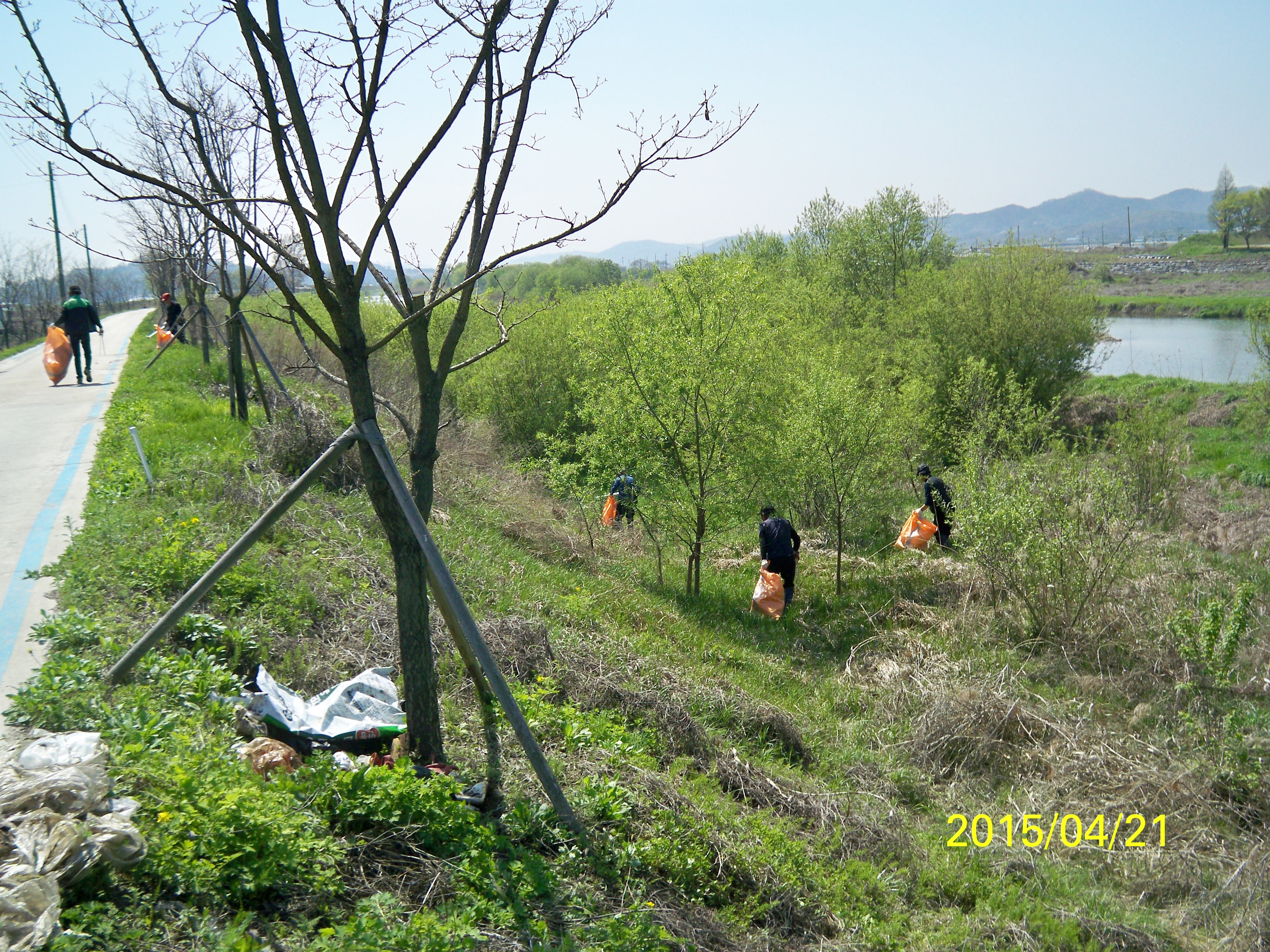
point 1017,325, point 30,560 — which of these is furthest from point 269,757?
point 1017,325

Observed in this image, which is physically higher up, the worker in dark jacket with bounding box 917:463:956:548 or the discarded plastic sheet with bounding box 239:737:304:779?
the discarded plastic sheet with bounding box 239:737:304:779

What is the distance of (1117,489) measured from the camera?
31.6 feet

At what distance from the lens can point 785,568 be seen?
12.1 m

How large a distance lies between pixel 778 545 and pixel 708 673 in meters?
3.14

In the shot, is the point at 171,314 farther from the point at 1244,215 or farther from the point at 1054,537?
the point at 1244,215

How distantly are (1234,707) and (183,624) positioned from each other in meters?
9.38

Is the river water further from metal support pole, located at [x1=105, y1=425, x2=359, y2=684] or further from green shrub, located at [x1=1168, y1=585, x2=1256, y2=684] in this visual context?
metal support pole, located at [x1=105, y1=425, x2=359, y2=684]

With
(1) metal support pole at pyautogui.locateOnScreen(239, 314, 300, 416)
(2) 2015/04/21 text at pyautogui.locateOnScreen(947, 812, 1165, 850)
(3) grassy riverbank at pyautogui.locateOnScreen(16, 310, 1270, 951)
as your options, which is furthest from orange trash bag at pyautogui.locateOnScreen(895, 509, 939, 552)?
(1) metal support pole at pyautogui.locateOnScreen(239, 314, 300, 416)

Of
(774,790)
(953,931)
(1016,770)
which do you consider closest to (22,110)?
(774,790)

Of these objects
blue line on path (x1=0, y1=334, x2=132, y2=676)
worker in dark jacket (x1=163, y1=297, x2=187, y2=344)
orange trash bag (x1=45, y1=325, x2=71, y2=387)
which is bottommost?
blue line on path (x1=0, y1=334, x2=132, y2=676)

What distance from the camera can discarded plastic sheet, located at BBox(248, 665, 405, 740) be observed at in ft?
15.8

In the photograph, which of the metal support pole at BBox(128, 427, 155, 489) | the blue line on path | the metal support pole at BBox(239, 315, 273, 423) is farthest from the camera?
the metal support pole at BBox(239, 315, 273, 423)

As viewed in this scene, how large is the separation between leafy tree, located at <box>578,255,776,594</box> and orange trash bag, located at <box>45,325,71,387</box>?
9.82m

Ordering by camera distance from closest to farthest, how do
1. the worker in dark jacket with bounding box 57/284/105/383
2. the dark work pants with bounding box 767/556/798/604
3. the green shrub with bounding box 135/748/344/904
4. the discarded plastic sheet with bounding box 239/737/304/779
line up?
the green shrub with bounding box 135/748/344/904 < the discarded plastic sheet with bounding box 239/737/304/779 < the dark work pants with bounding box 767/556/798/604 < the worker in dark jacket with bounding box 57/284/105/383
